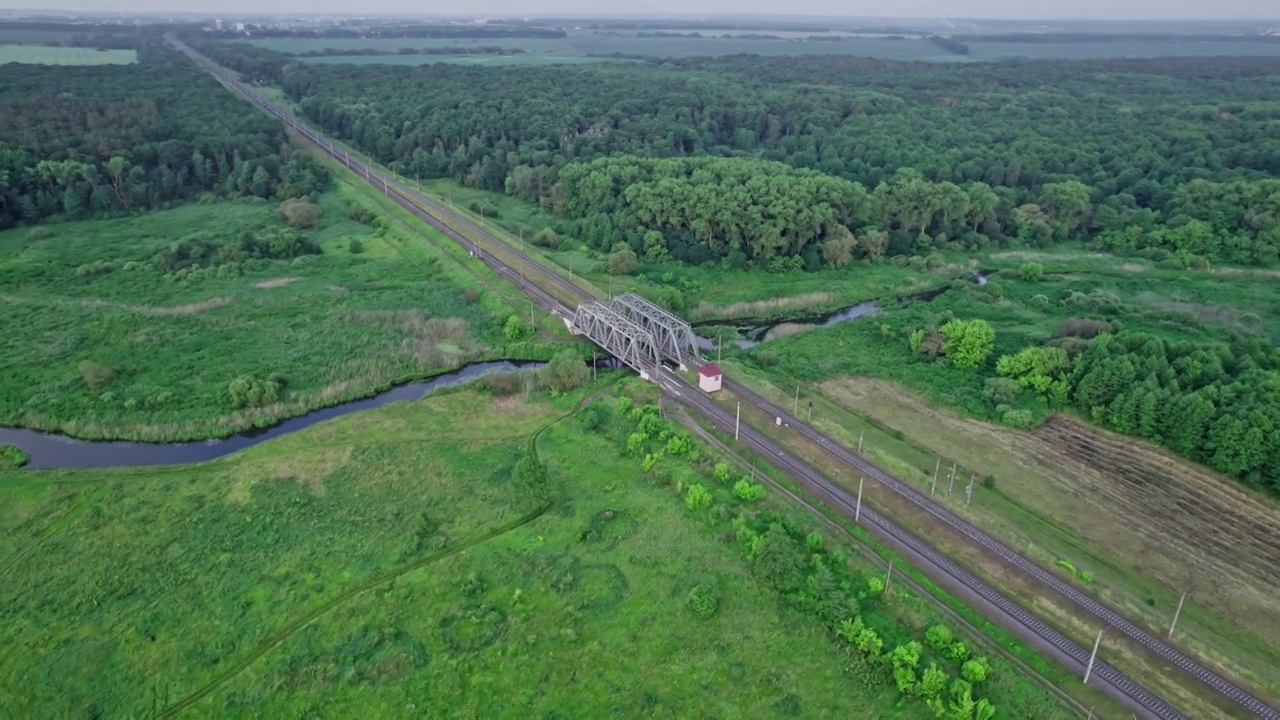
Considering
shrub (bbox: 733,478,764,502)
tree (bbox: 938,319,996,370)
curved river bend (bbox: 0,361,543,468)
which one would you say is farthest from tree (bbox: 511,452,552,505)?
tree (bbox: 938,319,996,370)

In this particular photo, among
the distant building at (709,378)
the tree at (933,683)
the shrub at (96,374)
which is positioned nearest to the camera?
the tree at (933,683)

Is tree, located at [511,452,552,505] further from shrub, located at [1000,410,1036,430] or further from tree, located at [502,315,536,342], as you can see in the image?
shrub, located at [1000,410,1036,430]

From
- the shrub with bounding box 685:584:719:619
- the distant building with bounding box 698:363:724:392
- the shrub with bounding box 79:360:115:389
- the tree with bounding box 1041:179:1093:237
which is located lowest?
the shrub with bounding box 685:584:719:619

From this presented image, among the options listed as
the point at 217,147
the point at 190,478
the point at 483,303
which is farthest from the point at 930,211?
the point at 217,147

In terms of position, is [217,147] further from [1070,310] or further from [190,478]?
[1070,310]

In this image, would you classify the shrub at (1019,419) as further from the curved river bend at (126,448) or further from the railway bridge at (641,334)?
the curved river bend at (126,448)

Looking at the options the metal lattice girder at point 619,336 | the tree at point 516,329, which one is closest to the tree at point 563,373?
the metal lattice girder at point 619,336
